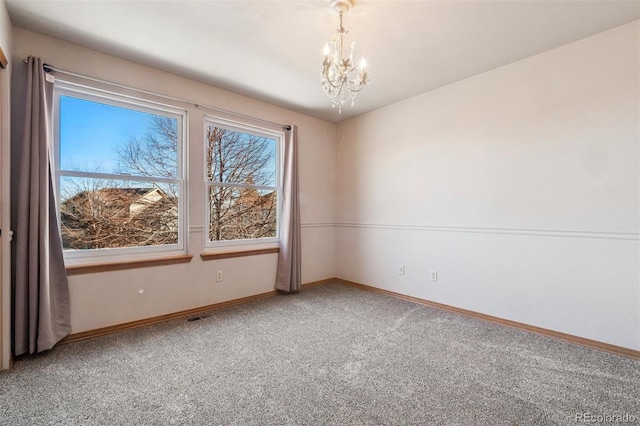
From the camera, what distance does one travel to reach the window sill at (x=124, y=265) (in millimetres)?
2471

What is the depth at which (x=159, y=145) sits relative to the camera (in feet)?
9.90

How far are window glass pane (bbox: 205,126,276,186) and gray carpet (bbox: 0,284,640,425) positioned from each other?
1727 mm

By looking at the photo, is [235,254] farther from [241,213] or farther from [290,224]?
[290,224]

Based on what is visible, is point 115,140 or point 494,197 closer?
point 115,140

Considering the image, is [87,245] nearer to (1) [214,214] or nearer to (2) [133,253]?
(2) [133,253]

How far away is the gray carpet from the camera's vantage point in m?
1.58

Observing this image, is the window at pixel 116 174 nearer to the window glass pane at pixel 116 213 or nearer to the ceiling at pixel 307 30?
the window glass pane at pixel 116 213

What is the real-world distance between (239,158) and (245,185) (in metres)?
0.34

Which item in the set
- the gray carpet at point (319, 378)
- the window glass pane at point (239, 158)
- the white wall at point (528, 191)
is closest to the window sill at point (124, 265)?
the gray carpet at point (319, 378)

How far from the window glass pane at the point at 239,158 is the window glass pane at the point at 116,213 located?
1.85ft

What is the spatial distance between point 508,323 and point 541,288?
46cm

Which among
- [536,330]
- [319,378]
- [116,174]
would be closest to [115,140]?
[116,174]

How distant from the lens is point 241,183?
12.0ft

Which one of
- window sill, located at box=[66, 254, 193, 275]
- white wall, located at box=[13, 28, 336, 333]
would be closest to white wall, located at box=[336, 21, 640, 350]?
white wall, located at box=[13, 28, 336, 333]
